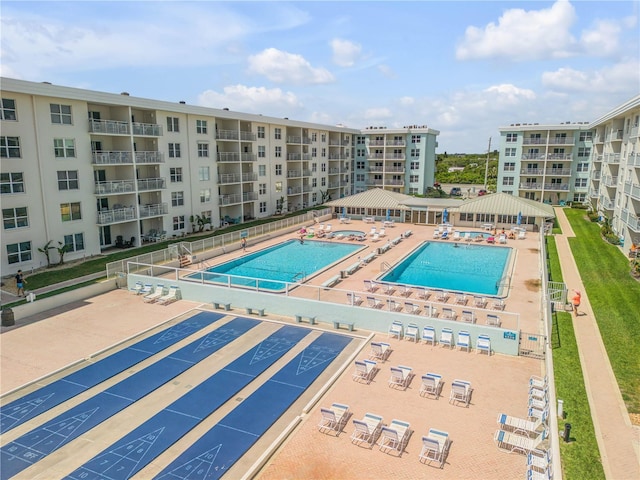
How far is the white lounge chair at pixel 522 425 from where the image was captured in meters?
11.8

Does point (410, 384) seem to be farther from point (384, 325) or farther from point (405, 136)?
point (405, 136)

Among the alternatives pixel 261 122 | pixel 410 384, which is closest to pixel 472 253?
pixel 410 384

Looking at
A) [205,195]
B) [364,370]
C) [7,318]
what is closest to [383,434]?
[364,370]

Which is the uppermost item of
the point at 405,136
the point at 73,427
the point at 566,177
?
the point at 405,136

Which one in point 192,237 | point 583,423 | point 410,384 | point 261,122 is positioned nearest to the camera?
point 583,423

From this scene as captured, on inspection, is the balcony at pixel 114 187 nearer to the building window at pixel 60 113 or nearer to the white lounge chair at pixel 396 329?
the building window at pixel 60 113

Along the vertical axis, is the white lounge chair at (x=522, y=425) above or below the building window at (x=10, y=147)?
below

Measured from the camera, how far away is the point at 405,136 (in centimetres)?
6425

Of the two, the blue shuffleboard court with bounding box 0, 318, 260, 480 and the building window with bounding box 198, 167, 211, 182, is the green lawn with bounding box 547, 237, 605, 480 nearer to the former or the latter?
the blue shuffleboard court with bounding box 0, 318, 260, 480

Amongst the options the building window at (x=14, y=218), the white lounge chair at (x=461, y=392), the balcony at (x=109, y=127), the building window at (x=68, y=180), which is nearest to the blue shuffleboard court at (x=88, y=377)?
the white lounge chair at (x=461, y=392)

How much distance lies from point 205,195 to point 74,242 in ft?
44.0

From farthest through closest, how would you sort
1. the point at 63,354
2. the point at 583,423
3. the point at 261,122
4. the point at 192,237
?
the point at 261,122, the point at 192,237, the point at 63,354, the point at 583,423

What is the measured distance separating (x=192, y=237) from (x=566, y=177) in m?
47.9

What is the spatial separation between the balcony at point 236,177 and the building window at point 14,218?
18.2m
